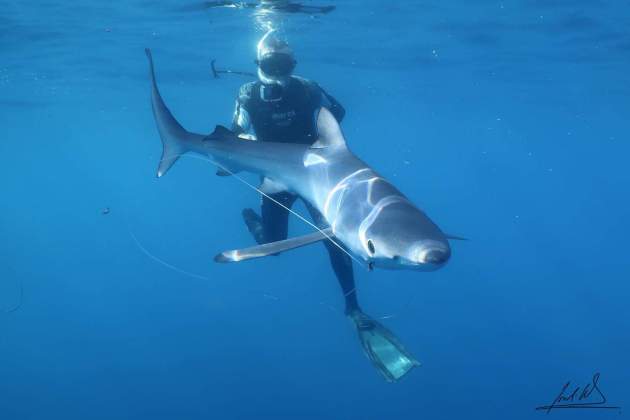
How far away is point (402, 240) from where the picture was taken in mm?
3256

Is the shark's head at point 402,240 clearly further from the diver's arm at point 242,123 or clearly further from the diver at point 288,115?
the diver's arm at point 242,123

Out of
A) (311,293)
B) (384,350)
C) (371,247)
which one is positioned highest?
(371,247)

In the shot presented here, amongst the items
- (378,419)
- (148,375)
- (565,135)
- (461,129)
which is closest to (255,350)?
(148,375)

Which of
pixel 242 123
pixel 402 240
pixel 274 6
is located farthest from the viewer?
pixel 274 6

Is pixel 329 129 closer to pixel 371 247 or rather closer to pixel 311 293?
pixel 371 247

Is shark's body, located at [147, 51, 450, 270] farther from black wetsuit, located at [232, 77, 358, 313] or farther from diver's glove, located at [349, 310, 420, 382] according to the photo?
diver's glove, located at [349, 310, 420, 382]

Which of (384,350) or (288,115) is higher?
(288,115)

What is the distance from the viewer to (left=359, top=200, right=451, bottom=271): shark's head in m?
3.09

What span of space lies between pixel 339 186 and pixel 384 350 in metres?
3.24

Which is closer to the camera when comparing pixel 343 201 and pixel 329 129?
pixel 343 201

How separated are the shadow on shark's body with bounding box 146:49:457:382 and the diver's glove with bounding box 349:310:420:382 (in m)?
0.01

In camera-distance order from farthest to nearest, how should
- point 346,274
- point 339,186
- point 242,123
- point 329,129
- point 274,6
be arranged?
1. point 274,6
2. point 346,274
3. point 242,123
4. point 329,129
5. point 339,186

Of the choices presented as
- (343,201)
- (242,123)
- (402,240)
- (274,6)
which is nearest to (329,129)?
(343,201)

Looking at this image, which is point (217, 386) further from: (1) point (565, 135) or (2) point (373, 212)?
(1) point (565, 135)
